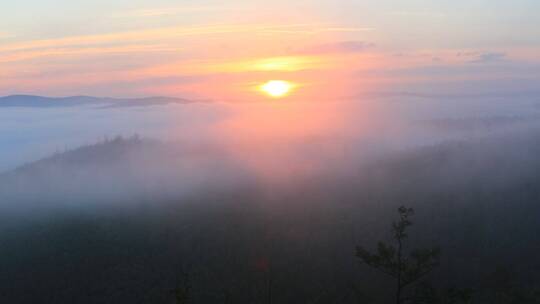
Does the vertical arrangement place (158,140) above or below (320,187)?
above

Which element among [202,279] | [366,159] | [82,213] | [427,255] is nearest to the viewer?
[427,255]

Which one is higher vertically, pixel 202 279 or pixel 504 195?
pixel 504 195

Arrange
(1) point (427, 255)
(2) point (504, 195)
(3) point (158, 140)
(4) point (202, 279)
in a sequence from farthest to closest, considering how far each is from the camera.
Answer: (3) point (158, 140) < (2) point (504, 195) < (4) point (202, 279) < (1) point (427, 255)

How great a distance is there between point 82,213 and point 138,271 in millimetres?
22118

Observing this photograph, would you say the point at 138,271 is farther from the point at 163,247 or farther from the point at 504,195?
the point at 504,195

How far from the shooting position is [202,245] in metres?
70.5

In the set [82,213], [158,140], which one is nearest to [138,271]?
[82,213]

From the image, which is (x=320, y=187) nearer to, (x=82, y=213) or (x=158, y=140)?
(x=82, y=213)

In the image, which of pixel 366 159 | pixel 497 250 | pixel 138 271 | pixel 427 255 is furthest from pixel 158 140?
pixel 427 255

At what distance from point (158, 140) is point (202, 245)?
63.5 m

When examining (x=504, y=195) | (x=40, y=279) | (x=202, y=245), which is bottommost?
(x=40, y=279)

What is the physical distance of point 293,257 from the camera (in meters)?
66.6

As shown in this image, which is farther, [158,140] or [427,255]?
[158,140]

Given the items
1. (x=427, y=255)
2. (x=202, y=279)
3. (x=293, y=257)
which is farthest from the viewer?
(x=293, y=257)
